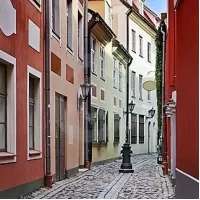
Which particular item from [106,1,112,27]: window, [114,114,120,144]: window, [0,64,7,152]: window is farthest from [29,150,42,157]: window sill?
[106,1,112,27]: window

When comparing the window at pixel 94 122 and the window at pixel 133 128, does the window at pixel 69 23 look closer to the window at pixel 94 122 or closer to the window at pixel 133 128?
the window at pixel 94 122

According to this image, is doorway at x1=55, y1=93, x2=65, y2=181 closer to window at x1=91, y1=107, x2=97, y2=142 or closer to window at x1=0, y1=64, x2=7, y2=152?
window at x1=0, y1=64, x2=7, y2=152

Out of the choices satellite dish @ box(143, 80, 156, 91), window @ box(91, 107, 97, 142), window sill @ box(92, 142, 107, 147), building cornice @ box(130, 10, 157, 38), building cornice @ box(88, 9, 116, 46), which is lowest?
window sill @ box(92, 142, 107, 147)

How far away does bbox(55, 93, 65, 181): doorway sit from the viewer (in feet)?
39.5

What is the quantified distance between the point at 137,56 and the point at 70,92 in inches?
344

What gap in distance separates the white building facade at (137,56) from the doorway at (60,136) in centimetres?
848

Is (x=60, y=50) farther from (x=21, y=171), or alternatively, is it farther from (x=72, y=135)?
(x=21, y=171)

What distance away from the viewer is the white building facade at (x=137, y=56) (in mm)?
21562

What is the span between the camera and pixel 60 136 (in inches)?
495

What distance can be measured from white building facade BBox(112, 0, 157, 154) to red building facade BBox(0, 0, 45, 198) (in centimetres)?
1134

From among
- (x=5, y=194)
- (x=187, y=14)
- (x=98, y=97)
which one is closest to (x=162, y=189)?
(x=5, y=194)

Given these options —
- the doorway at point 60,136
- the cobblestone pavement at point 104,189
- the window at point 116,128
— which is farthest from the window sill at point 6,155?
the window at point 116,128

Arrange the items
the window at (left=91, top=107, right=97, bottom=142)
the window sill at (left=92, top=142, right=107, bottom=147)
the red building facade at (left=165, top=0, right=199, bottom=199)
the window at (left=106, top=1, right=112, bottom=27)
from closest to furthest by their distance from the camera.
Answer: the red building facade at (left=165, top=0, right=199, bottom=199)
the window at (left=91, top=107, right=97, bottom=142)
the window sill at (left=92, top=142, right=107, bottom=147)
the window at (left=106, top=1, right=112, bottom=27)

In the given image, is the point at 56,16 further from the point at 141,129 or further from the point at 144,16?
the point at 141,129
